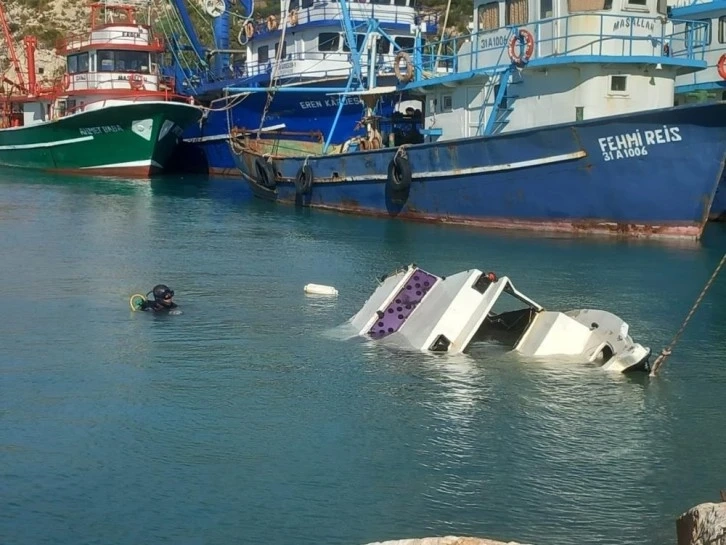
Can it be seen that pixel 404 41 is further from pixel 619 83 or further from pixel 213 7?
pixel 619 83

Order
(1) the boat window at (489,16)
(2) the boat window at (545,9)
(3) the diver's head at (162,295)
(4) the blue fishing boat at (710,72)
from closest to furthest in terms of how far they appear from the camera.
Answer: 1. (3) the diver's head at (162,295)
2. (2) the boat window at (545,9)
3. (1) the boat window at (489,16)
4. (4) the blue fishing boat at (710,72)

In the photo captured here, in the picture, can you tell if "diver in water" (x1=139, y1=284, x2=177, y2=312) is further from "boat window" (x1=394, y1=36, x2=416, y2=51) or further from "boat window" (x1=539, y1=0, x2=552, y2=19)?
"boat window" (x1=394, y1=36, x2=416, y2=51)

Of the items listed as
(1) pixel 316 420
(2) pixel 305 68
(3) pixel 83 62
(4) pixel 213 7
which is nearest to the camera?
(1) pixel 316 420

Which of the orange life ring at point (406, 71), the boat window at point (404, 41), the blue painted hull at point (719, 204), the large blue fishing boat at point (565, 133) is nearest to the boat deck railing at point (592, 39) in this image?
the large blue fishing boat at point (565, 133)

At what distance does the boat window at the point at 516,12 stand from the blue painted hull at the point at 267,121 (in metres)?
5.68

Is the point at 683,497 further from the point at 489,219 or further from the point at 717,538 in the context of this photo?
the point at 489,219

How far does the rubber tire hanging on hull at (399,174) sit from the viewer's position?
22.0 m

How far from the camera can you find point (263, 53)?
36.0 metres

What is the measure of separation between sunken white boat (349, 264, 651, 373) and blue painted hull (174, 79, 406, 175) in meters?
14.9

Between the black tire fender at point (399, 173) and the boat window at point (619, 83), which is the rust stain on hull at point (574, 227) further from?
the boat window at point (619, 83)

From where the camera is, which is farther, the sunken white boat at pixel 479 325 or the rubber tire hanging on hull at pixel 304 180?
the rubber tire hanging on hull at pixel 304 180

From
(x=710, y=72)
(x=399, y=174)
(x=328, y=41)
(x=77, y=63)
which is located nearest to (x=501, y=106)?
(x=399, y=174)

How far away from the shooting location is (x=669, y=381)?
34.8 feet

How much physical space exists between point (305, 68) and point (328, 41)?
1.05 meters
